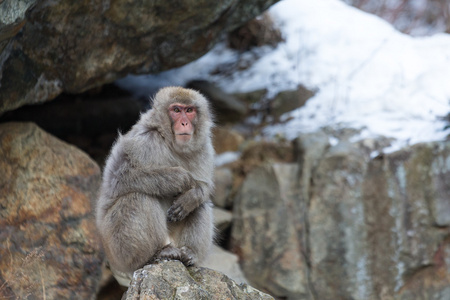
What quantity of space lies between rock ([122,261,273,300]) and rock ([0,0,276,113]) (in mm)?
1966

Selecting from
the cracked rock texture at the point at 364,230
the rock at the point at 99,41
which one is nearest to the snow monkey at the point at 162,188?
the rock at the point at 99,41

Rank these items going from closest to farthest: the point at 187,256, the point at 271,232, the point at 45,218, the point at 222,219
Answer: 1. the point at 187,256
2. the point at 45,218
3. the point at 271,232
4. the point at 222,219

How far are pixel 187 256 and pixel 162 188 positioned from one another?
530mm

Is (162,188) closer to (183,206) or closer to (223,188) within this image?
(183,206)

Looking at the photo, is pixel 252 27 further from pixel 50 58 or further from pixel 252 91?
pixel 50 58

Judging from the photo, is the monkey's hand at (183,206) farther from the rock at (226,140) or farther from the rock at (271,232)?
the rock at (226,140)

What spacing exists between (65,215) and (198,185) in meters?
→ 1.61

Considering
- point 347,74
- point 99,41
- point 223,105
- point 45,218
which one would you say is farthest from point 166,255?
point 347,74

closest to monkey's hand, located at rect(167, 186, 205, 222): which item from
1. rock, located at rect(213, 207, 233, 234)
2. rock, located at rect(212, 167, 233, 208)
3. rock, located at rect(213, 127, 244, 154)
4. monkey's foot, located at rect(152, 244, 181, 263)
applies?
monkey's foot, located at rect(152, 244, 181, 263)

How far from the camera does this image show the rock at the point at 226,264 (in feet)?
20.2

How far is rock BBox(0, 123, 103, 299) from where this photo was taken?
16.0 feet

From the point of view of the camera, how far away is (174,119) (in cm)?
429

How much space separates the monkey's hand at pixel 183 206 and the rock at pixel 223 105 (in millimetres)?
3525

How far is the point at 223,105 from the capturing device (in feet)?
25.2
